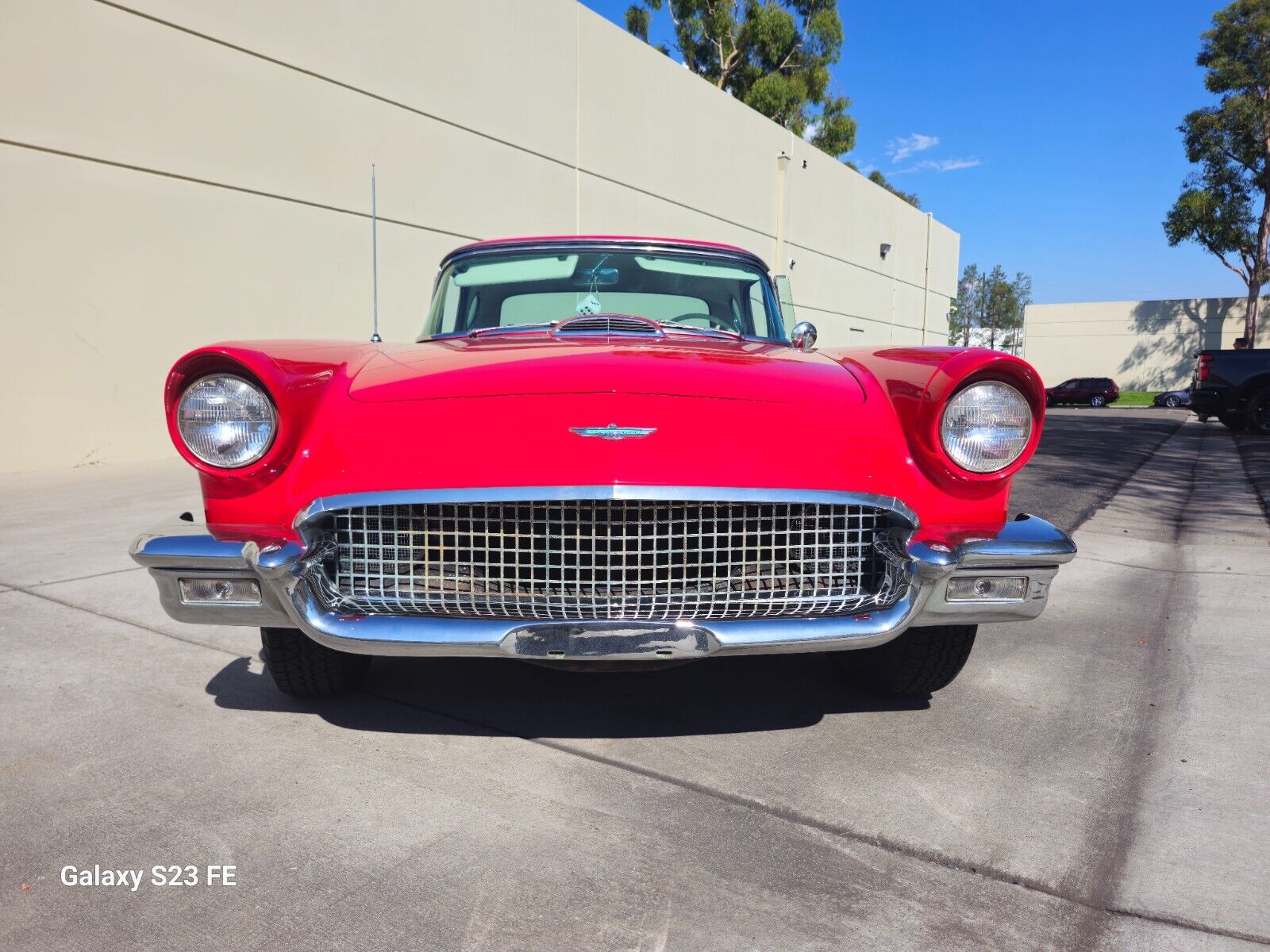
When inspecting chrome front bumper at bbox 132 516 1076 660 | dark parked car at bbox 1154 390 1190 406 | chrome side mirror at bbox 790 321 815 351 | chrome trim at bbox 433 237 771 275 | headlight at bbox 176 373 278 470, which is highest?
chrome trim at bbox 433 237 771 275

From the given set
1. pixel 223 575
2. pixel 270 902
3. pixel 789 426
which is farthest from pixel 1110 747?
pixel 223 575

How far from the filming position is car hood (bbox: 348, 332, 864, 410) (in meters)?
2.08

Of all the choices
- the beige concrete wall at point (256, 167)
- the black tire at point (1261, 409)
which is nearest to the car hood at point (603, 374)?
the beige concrete wall at point (256, 167)

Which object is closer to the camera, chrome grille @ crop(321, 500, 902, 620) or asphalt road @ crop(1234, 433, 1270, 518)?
chrome grille @ crop(321, 500, 902, 620)

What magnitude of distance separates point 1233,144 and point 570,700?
34.9 m

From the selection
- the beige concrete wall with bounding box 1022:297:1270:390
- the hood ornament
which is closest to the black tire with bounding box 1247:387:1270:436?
the hood ornament

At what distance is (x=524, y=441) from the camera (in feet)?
6.32

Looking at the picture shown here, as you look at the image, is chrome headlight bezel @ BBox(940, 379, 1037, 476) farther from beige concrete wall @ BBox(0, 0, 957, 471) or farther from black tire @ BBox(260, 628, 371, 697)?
beige concrete wall @ BBox(0, 0, 957, 471)

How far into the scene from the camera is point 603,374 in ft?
6.90

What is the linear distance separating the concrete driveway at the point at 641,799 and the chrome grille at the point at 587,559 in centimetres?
42

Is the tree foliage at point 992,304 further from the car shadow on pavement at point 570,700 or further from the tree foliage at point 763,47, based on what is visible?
the car shadow on pavement at point 570,700

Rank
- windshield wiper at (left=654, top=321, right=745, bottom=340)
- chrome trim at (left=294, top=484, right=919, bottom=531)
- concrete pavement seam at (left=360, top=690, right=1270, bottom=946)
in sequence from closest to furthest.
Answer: concrete pavement seam at (left=360, top=690, right=1270, bottom=946)
chrome trim at (left=294, top=484, right=919, bottom=531)
windshield wiper at (left=654, top=321, right=745, bottom=340)

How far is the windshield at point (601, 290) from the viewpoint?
3.44 m

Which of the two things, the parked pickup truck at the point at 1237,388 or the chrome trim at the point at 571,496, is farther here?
the parked pickup truck at the point at 1237,388
